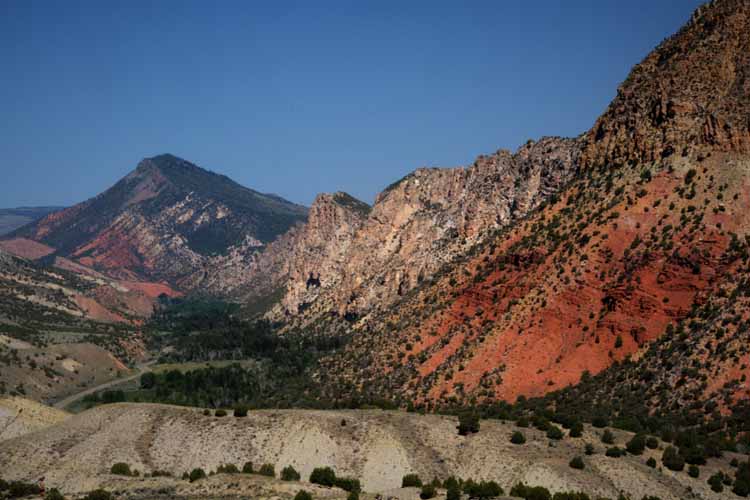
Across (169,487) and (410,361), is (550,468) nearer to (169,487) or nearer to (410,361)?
(169,487)

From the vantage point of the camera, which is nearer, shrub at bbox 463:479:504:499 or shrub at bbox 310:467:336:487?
shrub at bbox 463:479:504:499

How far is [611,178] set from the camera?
96.4 meters

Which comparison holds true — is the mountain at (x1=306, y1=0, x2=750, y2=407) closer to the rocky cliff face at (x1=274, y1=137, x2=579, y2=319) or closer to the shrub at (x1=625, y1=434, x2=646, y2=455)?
the shrub at (x1=625, y1=434, x2=646, y2=455)

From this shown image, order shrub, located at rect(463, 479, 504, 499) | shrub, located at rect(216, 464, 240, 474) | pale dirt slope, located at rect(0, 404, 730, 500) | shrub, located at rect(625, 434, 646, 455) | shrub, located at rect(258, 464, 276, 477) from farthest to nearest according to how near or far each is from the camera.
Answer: shrub, located at rect(625, 434, 646, 455)
shrub, located at rect(258, 464, 276, 477)
shrub, located at rect(216, 464, 240, 474)
pale dirt slope, located at rect(0, 404, 730, 500)
shrub, located at rect(463, 479, 504, 499)

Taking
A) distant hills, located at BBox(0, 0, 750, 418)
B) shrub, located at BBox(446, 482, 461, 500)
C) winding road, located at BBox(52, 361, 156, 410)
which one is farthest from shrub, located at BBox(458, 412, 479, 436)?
winding road, located at BBox(52, 361, 156, 410)

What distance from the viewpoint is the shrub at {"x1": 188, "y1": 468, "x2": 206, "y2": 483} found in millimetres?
50000

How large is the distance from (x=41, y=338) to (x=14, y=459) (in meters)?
133

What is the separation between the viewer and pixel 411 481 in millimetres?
51375

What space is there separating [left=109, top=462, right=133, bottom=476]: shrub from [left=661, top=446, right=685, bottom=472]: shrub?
108ft

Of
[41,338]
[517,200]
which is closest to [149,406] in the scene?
[517,200]

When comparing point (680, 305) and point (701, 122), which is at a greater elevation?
point (701, 122)

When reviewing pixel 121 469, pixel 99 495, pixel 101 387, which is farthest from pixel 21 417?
pixel 101 387

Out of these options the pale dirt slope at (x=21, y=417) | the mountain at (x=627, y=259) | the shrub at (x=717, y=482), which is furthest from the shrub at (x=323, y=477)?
the mountain at (x=627, y=259)

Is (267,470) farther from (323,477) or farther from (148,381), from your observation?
(148,381)
